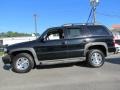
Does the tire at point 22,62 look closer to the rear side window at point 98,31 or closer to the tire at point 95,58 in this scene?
the tire at point 95,58

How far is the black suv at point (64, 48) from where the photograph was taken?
11.9 m

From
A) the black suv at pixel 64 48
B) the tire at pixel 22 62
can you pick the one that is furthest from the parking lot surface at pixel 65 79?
the black suv at pixel 64 48

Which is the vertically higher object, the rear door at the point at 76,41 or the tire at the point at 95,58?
the rear door at the point at 76,41

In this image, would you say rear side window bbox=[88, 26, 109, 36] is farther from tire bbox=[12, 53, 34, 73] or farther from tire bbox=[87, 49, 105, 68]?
tire bbox=[12, 53, 34, 73]

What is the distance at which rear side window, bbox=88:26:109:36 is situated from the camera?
1262 centimetres

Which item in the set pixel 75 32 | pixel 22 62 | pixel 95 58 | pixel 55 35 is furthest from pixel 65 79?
pixel 55 35

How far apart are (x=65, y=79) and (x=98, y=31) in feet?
12.0

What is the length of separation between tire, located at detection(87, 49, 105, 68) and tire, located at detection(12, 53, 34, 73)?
248cm

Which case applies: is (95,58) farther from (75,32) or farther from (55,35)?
(55,35)

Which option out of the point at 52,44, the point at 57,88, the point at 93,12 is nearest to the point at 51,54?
the point at 52,44

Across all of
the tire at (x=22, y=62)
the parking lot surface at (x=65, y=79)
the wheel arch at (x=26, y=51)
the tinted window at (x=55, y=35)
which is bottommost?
the parking lot surface at (x=65, y=79)

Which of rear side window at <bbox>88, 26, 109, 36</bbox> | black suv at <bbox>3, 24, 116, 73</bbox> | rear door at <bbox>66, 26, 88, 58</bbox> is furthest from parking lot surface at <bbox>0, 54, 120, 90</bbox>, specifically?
rear side window at <bbox>88, 26, 109, 36</bbox>

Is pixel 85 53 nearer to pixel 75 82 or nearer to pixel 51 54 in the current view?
pixel 51 54

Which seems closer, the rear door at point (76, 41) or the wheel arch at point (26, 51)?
the wheel arch at point (26, 51)
